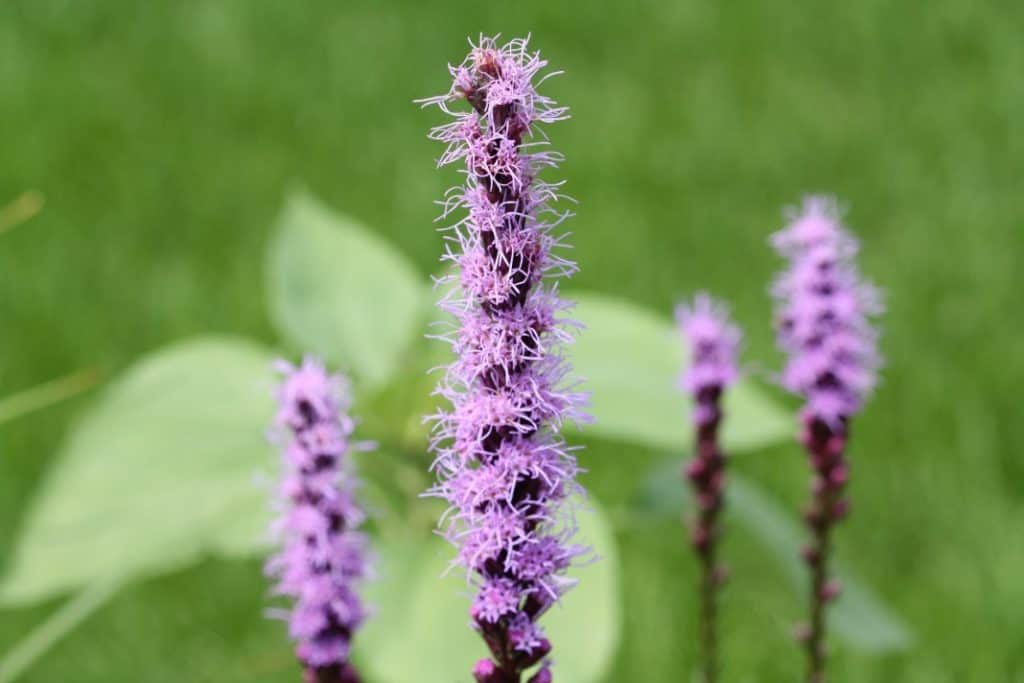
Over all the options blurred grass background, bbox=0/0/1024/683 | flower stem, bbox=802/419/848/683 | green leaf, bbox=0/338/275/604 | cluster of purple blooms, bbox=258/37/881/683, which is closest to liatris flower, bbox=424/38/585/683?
cluster of purple blooms, bbox=258/37/881/683

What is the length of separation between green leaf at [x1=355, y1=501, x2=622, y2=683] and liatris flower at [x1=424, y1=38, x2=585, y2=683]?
88cm

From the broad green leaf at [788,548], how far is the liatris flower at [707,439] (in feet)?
1.16

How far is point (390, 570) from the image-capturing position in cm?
273

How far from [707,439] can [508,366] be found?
42.0 inches

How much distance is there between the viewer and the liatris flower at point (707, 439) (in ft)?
7.32

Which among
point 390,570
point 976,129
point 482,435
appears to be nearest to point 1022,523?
point 390,570

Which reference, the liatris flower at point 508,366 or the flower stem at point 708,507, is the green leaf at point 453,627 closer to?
Answer: the flower stem at point 708,507

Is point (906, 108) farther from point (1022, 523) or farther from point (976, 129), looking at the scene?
point (1022, 523)

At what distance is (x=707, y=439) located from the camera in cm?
230

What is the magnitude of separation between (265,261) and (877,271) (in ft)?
8.44

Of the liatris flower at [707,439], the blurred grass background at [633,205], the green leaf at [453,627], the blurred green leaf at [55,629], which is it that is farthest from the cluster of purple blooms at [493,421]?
the blurred grass background at [633,205]

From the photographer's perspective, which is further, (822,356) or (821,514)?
(821,514)

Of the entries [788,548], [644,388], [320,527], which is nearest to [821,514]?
[788,548]

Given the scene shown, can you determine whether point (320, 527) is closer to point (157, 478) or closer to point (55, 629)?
point (55, 629)
